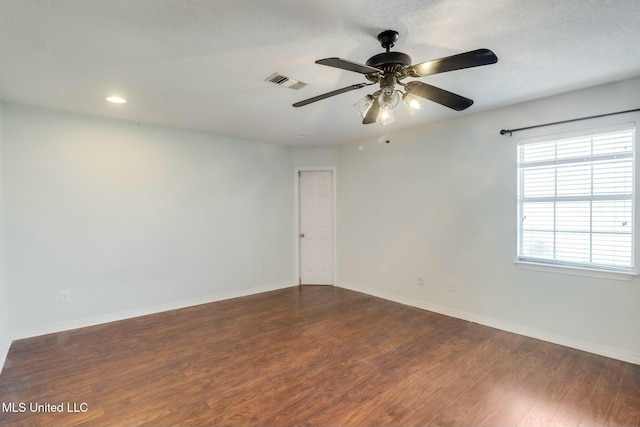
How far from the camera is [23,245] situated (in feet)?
11.1

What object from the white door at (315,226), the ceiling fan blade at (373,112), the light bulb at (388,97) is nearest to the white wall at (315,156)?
the white door at (315,226)

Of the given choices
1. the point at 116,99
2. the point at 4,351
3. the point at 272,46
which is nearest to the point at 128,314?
the point at 4,351

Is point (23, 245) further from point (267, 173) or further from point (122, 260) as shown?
point (267, 173)

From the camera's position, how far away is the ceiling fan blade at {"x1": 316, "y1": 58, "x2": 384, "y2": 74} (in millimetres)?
1642

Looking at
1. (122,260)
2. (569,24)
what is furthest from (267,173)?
(569,24)

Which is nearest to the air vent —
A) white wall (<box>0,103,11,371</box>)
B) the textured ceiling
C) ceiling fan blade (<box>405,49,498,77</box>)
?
the textured ceiling

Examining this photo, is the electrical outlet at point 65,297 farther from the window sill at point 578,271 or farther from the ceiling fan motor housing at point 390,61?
the window sill at point 578,271

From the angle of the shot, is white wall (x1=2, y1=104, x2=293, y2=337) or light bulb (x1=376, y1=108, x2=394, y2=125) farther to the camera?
white wall (x1=2, y1=104, x2=293, y2=337)

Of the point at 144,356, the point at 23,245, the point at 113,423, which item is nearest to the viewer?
the point at 113,423

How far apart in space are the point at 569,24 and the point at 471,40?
0.55 m

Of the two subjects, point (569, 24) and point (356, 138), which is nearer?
point (569, 24)

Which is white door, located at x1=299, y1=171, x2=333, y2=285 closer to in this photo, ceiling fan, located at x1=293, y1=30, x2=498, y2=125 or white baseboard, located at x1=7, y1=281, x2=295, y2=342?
white baseboard, located at x1=7, y1=281, x2=295, y2=342

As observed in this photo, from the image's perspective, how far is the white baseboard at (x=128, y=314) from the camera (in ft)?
11.2

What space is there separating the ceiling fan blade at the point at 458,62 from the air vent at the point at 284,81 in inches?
45.4
